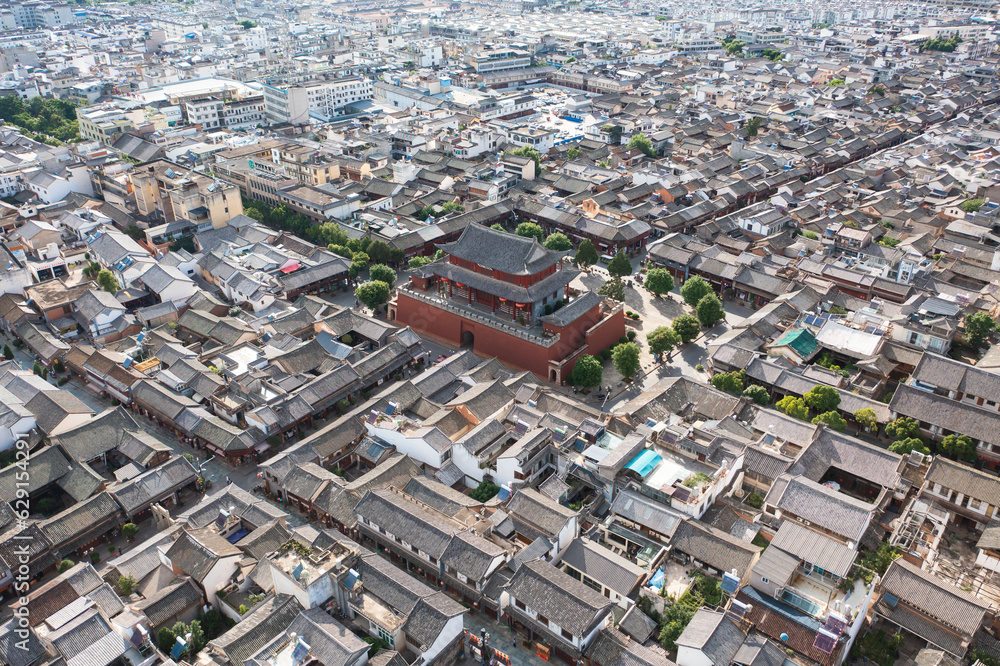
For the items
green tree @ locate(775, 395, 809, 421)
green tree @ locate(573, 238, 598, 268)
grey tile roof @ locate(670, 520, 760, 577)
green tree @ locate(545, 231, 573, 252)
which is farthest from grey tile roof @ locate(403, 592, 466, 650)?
green tree @ locate(545, 231, 573, 252)

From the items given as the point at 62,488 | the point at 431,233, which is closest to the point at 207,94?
the point at 431,233

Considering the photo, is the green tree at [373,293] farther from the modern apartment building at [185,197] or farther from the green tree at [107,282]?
the modern apartment building at [185,197]

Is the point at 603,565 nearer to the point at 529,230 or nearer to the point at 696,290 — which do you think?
the point at 696,290

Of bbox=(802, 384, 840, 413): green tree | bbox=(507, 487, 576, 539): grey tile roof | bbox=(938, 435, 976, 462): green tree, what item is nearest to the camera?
bbox=(507, 487, 576, 539): grey tile roof

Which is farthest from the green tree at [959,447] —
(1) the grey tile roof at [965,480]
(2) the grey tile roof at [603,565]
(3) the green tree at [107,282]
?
(3) the green tree at [107,282]

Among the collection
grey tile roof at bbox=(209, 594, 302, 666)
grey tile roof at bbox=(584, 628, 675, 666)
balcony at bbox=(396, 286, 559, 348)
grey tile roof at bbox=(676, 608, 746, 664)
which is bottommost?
grey tile roof at bbox=(584, 628, 675, 666)

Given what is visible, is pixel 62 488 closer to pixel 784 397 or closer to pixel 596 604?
pixel 596 604

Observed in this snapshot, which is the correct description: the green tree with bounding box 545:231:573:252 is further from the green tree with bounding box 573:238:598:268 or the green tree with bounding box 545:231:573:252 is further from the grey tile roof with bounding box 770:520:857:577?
the grey tile roof with bounding box 770:520:857:577
